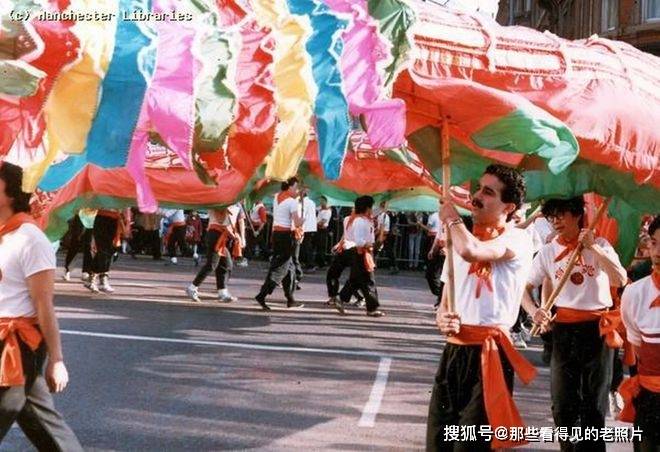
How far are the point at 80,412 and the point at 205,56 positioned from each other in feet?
11.6

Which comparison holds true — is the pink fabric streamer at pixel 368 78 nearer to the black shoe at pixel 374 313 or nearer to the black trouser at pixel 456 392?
the black trouser at pixel 456 392

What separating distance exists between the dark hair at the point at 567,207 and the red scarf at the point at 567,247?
0.17 meters

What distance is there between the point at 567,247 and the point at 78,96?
3.55m

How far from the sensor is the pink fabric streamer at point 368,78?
530 centimetres

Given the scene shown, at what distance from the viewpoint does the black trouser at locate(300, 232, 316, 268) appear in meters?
24.1

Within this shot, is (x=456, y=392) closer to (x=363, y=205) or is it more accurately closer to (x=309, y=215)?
(x=363, y=205)

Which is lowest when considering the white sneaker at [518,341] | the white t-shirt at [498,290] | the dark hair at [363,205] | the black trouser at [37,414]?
the white sneaker at [518,341]

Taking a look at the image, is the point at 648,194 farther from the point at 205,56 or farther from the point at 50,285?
the point at 50,285

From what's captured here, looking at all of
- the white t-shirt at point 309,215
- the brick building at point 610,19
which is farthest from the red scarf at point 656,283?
the brick building at point 610,19

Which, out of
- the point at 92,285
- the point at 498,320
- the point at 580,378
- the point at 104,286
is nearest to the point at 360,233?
the point at 104,286

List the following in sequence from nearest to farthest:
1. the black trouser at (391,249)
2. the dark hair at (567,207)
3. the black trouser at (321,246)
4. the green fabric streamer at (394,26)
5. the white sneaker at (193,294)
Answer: the green fabric streamer at (394,26), the dark hair at (567,207), the white sneaker at (193,294), the black trouser at (321,246), the black trouser at (391,249)

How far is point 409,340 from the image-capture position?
1222 centimetres

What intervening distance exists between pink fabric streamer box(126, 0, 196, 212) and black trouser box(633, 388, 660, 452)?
267 cm

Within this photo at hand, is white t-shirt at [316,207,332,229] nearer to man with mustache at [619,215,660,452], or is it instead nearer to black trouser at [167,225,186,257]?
black trouser at [167,225,186,257]
